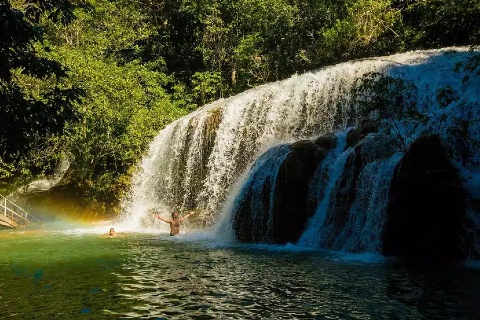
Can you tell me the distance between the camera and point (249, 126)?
22906 mm

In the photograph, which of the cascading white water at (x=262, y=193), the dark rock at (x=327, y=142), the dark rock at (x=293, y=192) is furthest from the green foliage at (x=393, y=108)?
the cascading white water at (x=262, y=193)

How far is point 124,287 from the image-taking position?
31.3 ft

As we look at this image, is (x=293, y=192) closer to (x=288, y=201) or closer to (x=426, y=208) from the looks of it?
(x=288, y=201)

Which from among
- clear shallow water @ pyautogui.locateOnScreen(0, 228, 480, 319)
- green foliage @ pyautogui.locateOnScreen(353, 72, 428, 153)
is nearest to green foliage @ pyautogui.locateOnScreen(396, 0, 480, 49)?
green foliage @ pyautogui.locateOnScreen(353, 72, 428, 153)

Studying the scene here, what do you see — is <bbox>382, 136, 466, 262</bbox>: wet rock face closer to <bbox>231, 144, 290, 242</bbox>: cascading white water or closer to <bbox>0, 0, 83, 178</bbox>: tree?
<bbox>231, 144, 290, 242</bbox>: cascading white water

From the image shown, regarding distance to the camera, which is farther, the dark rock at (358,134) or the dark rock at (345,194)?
the dark rock at (358,134)

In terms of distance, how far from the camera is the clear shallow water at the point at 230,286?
25.3 ft

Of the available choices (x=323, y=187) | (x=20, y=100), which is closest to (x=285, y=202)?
(x=323, y=187)

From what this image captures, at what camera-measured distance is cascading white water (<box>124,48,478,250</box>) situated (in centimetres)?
2048

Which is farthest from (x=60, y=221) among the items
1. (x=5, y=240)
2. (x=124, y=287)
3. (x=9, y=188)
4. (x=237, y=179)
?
(x=124, y=287)

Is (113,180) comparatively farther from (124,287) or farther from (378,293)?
(378,293)

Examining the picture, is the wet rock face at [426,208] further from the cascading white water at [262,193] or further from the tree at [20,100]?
the tree at [20,100]

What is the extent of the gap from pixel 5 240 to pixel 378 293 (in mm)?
16030

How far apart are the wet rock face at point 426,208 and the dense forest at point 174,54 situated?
43.1 feet
